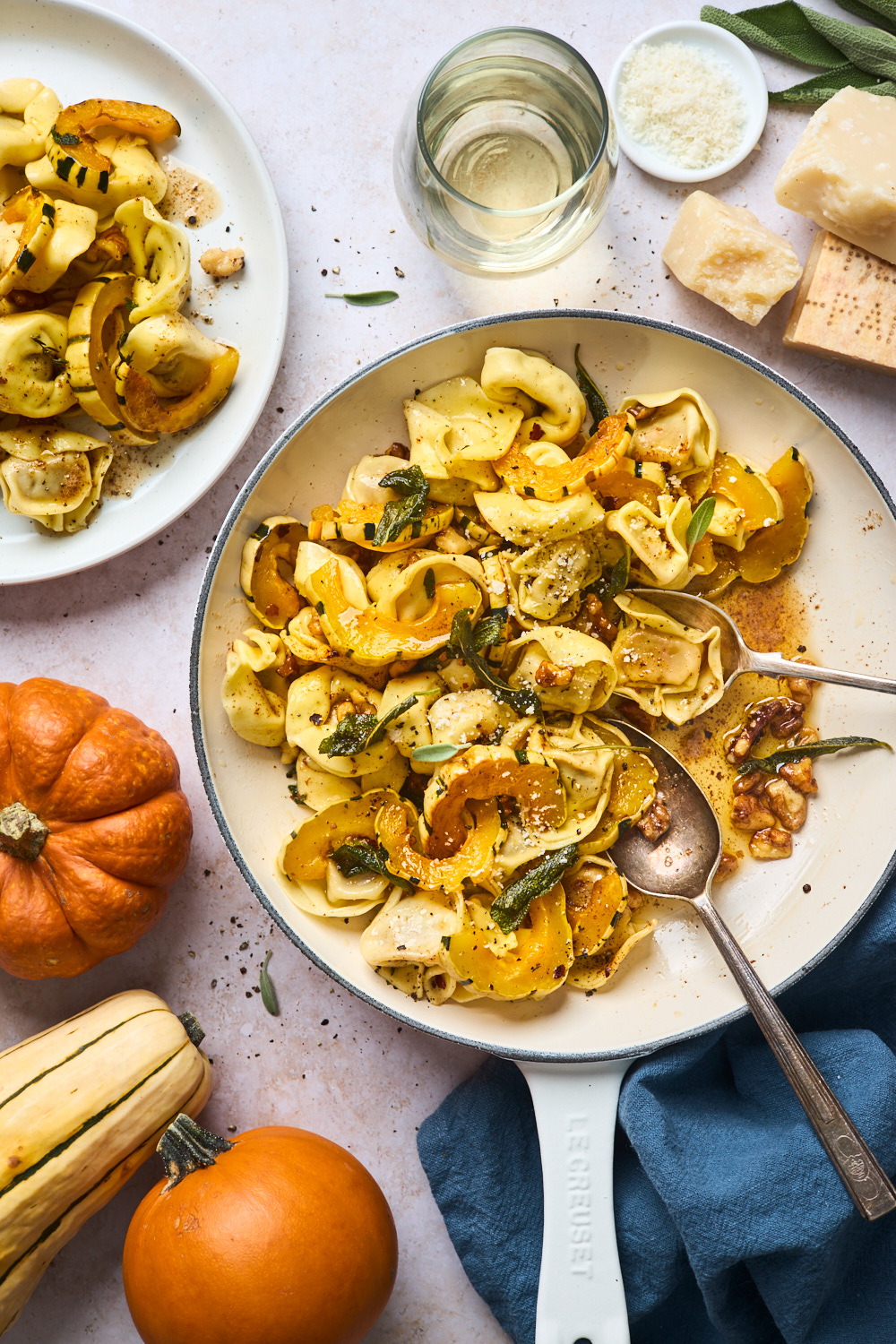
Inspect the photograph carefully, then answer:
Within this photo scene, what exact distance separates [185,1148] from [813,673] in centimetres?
213

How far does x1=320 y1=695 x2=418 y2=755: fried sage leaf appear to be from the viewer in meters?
2.50

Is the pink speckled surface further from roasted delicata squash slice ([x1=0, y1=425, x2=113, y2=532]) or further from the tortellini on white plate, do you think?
the tortellini on white plate

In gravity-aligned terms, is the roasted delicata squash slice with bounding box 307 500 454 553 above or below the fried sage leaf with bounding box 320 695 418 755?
A: above

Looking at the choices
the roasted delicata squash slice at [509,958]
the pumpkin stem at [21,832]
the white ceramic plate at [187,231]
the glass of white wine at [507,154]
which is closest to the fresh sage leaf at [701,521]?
the glass of white wine at [507,154]

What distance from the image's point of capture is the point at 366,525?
258 cm

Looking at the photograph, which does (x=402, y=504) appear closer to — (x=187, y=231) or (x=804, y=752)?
(x=187, y=231)

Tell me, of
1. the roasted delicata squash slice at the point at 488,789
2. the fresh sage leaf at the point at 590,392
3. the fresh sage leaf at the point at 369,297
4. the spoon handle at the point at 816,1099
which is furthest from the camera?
the fresh sage leaf at the point at 369,297

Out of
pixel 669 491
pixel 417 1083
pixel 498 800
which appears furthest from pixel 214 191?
pixel 417 1083

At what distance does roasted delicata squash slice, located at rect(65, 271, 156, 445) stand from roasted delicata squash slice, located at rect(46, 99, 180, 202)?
246 mm

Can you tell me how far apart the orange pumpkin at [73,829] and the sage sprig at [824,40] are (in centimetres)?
268

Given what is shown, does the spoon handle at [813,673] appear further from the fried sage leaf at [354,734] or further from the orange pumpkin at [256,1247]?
the orange pumpkin at [256,1247]

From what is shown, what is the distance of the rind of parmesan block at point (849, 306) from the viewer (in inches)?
106

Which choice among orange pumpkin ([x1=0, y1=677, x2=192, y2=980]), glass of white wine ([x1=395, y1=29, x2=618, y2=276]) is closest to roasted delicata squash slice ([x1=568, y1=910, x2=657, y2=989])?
orange pumpkin ([x1=0, y1=677, x2=192, y2=980])

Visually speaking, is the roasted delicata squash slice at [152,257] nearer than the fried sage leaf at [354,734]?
No
